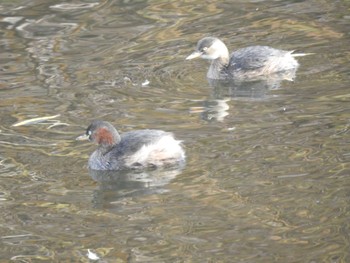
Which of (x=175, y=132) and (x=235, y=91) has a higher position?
(x=175, y=132)

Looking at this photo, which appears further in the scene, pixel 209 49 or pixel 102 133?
pixel 209 49

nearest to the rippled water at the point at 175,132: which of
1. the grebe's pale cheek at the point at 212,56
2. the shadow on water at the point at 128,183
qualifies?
the shadow on water at the point at 128,183

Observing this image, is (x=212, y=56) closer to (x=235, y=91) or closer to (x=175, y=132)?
(x=235, y=91)

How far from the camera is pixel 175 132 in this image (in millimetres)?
9828

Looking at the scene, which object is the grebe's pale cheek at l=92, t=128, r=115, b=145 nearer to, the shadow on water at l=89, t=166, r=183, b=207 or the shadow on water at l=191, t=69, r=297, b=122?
the shadow on water at l=89, t=166, r=183, b=207

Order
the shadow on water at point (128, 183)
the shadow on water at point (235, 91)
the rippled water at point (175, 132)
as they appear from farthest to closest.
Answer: the shadow on water at point (235, 91) → the shadow on water at point (128, 183) → the rippled water at point (175, 132)

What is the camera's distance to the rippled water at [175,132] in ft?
24.4

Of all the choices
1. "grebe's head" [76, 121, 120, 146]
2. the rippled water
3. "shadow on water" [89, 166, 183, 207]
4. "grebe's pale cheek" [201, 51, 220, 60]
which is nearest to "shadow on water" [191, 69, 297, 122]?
the rippled water

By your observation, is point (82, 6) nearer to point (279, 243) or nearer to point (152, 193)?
point (152, 193)

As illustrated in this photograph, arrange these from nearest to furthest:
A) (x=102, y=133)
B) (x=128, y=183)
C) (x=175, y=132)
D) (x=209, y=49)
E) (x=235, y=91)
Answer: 1. (x=128, y=183)
2. (x=102, y=133)
3. (x=175, y=132)
4. (x=235, y=91)
5. (x=209, y=49)

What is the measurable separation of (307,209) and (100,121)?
2428 mm

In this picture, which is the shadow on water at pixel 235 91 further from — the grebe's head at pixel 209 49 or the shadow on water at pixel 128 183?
the shadow on water at pixel 128 183

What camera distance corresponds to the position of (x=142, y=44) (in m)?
13.1

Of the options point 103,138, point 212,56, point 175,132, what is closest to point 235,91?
point 212,56
